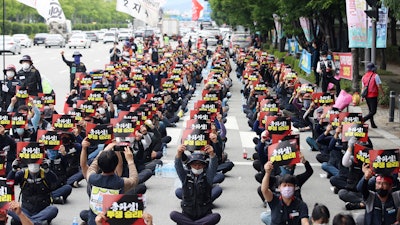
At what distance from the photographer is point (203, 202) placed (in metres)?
12.3

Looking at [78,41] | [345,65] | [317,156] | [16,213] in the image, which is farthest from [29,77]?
[78,41]

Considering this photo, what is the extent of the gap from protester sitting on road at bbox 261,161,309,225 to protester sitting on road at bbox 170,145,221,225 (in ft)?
5.19

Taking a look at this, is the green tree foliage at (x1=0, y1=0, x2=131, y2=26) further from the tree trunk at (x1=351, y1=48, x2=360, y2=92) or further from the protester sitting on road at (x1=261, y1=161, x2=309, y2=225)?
the protester sitting on road at (x1=261, y1=161, x2=309, y2=225)

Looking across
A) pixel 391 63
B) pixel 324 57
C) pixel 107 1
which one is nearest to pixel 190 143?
pixel 324 57

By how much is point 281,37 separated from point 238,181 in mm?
42083

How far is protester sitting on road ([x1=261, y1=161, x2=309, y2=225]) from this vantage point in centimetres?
1052

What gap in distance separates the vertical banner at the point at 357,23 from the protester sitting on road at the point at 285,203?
717 inches

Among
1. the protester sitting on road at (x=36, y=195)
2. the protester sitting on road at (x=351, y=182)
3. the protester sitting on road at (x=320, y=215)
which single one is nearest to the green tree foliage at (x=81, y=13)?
the protester sitting on road at (x=351, y=182)

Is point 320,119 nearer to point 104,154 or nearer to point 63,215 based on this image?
point 63,215

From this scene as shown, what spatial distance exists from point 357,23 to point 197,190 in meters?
17.6

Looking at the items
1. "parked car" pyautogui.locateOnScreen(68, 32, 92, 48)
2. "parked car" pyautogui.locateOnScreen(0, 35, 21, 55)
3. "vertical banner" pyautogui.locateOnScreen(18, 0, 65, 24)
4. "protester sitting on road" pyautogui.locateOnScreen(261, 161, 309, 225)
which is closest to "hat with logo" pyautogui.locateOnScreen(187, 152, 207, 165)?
"protester sitting on road" pyautogui.locateOnScreen(261, 161, 309, 225)

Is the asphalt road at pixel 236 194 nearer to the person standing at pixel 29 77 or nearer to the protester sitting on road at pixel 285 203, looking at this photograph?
the protester sitting on road at pixel 285 203

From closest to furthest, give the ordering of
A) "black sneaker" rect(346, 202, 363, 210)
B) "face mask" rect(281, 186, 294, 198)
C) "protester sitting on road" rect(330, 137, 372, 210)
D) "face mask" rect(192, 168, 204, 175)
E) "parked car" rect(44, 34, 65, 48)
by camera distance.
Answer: "face mask" rect(281, 186, 294, 198) < "face mask" rect(192, 168, 204, 175) < "protester sitting on road" rect(330, 137, 372, 210) < "black sneaker" rect(346, 202, 363, 210) < "parked car" rect(44, 34, 65, 48)

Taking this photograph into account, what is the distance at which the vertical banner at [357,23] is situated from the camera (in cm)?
2822
